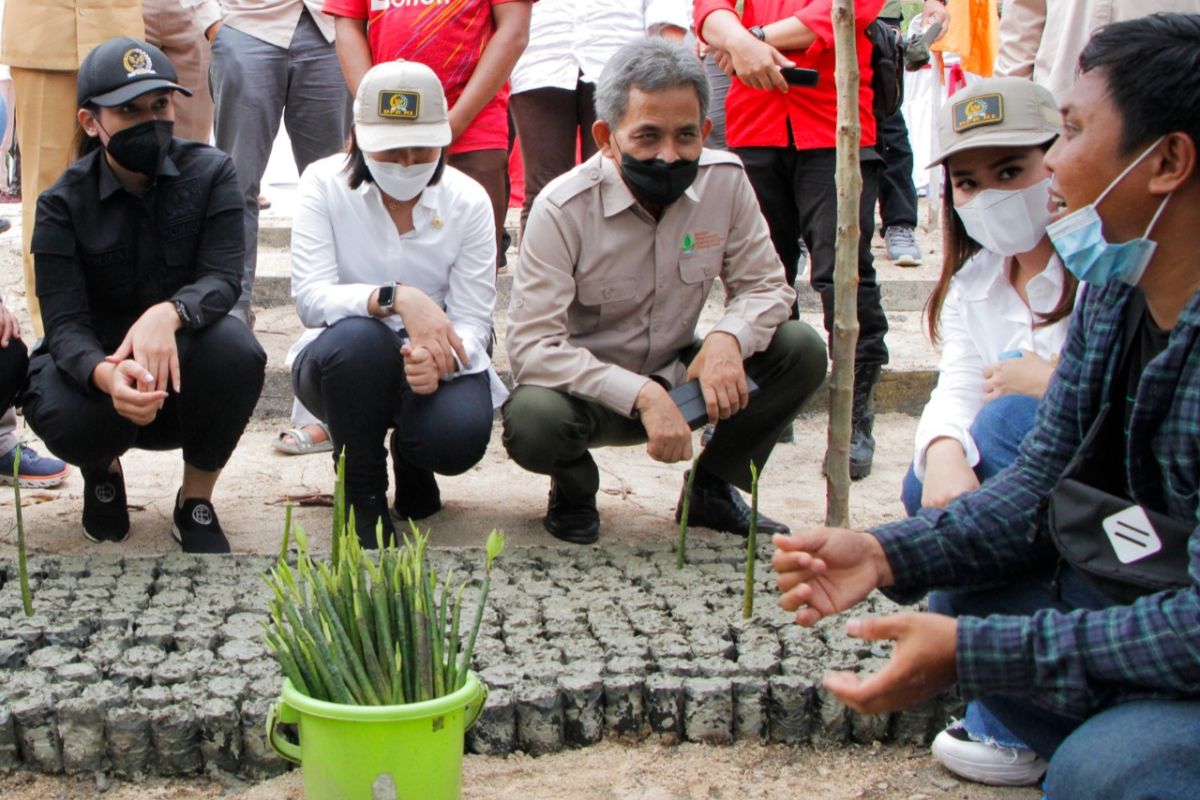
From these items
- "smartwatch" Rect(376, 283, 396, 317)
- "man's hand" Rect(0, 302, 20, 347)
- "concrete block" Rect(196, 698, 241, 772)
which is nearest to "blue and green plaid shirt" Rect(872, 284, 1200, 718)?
"concrete block" Rect(196, 698, 241, 772)

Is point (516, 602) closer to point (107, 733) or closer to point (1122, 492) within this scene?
point (107, 733)

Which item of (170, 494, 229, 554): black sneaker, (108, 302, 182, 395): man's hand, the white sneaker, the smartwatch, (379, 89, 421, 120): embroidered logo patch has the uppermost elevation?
(379, 89, 421, 120): embroidered logo patch

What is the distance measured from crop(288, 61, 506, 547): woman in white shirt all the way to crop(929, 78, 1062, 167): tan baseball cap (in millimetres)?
1380

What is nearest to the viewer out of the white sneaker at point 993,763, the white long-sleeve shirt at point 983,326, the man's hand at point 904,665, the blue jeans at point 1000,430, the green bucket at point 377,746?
the man's hand at point 904,665

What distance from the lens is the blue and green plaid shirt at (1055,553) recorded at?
1.70 m

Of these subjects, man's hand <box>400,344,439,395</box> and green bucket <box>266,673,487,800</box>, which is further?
man's hand <box>400,344,439,395</box>

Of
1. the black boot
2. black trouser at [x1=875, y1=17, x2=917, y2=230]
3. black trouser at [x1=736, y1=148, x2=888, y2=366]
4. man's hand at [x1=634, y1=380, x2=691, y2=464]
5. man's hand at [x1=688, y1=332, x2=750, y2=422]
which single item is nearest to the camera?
man's hand at [x1=634, y1=380, x2=691, y2=464]

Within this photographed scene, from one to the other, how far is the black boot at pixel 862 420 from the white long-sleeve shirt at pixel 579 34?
138 centimetres

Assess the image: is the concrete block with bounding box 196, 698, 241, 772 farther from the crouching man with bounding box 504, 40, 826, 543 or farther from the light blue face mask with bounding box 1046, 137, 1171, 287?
the light blue face mask with bounding box 1046, 137, 1171, 287

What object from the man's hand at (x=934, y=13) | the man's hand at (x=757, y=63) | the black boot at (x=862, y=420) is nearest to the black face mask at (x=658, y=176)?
the man's hand at (x=757, y=63)

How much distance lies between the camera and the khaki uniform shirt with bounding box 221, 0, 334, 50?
474 centimetres

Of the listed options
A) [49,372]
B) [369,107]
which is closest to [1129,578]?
[369,107]

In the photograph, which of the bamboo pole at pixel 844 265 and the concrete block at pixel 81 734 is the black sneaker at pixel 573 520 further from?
the concrete block at pixel 81 734

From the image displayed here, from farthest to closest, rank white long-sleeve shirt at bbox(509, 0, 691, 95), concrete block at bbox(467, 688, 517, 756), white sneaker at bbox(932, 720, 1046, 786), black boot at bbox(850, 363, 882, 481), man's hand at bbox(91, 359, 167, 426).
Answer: white long-sleeve shirt at bbox(509, 0, 691, 95), black boot at bbox(850, 363, 882, 481), man's hand at bbox(91, 359, 167, 426), concrete block at bbox(467, 688, 517, 756), white sneaker at bbox(932, 720, 1046, 786)
